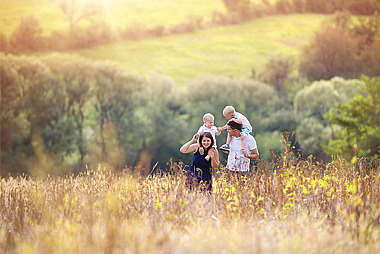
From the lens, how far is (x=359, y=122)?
39500mm

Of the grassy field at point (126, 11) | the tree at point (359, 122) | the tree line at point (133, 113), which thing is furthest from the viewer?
the grassy field at point (126, 11)

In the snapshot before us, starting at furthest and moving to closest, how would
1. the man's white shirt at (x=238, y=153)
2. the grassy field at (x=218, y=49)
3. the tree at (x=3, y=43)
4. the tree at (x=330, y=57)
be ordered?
the grassy field at (x=218, y=49), the tree at (x=330, y=57), the tree at (x=3, y=43), the man's white shirt at (x=238, y=153)

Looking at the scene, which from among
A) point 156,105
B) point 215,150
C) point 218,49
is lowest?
point 156,105

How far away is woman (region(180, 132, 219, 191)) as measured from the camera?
8.05 metres

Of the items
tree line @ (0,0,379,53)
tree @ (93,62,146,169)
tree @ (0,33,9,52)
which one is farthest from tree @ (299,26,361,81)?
tree @ (0,33,9,52)

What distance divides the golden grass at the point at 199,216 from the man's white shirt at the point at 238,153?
29cm

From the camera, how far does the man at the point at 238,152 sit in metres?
8.70

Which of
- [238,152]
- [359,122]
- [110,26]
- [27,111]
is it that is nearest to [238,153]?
[238,152]

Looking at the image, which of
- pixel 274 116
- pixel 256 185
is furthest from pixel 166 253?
pixel 274 116

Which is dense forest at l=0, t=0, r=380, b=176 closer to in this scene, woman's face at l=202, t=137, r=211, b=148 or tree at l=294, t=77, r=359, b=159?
tree at l=294, t=77, r=359, b=159

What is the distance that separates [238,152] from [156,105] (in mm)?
40645

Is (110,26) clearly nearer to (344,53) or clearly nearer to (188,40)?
(188,40)

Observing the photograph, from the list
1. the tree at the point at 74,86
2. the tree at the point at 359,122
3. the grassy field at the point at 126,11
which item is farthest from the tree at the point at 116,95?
the tree at the point at 359,122

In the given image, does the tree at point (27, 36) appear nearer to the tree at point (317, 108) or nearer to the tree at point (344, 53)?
the tree at point (317, 108)
